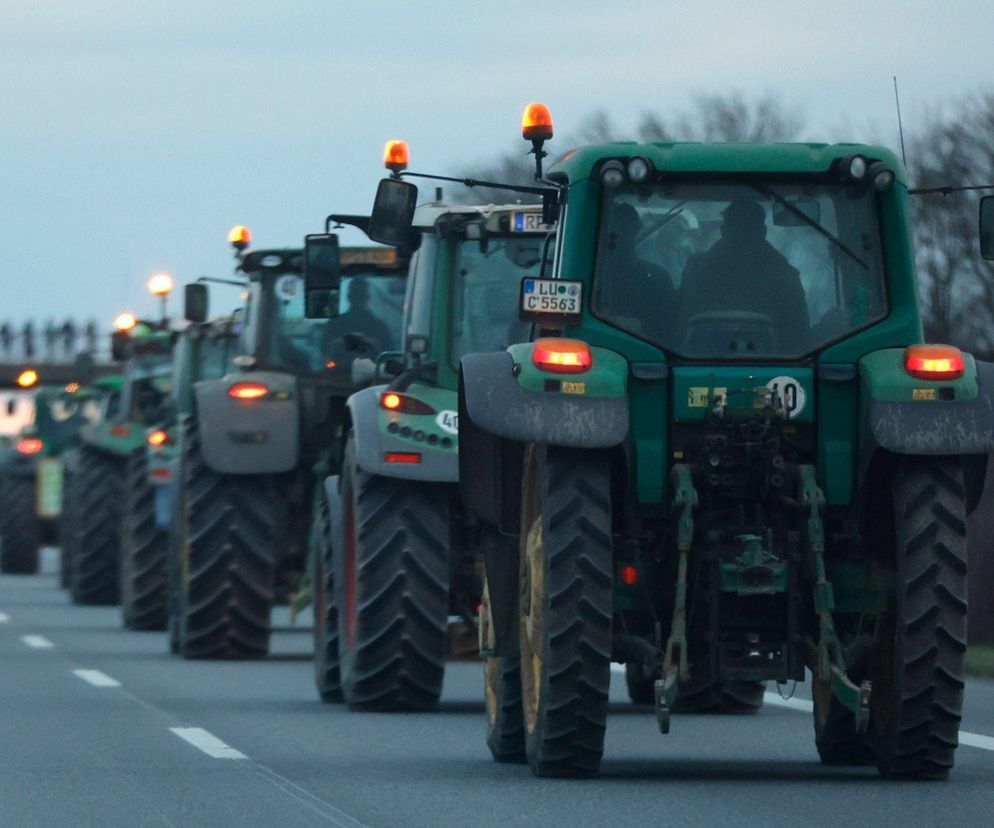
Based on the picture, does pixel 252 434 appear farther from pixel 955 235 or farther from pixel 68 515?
pixel 955 235

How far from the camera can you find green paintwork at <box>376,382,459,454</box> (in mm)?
14859

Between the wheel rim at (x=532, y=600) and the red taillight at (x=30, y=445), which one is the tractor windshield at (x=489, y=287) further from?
the red taillight at (x=30, y=445)

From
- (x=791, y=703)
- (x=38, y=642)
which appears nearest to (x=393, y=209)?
(x=791, y=703)

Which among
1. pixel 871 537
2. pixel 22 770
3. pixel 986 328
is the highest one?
pixel 871 537

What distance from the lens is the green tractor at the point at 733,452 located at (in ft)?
34.4

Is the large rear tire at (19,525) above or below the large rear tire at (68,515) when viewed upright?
below

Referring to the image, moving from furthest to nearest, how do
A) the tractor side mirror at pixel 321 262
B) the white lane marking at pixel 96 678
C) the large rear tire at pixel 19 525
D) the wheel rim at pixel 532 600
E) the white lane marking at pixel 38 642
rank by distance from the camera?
the large rear tire at pixel 19 525, the white lane marking at pixel 38 642, the white lane marking at pixel 96 678, the tractor side mirror at pixel 321 262, the wheel rim at pixel 532 600

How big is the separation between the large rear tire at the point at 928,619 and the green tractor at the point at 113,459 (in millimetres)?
15844

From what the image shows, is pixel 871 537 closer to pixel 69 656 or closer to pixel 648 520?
pixel 648 520

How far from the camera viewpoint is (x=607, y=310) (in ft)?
36.6

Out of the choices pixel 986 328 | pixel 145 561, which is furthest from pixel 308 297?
pixel 986 328

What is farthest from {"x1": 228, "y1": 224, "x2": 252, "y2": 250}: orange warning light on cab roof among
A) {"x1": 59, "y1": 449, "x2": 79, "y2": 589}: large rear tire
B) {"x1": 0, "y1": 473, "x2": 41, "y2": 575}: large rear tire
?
{"x1": 0, "y1": 473, "x2": 41, "y2": 575}: large rear tire

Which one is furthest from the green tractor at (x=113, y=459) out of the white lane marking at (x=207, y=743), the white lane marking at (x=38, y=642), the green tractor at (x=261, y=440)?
the white lane marking at (x=207, y=743)

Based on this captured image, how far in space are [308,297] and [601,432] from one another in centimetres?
497
